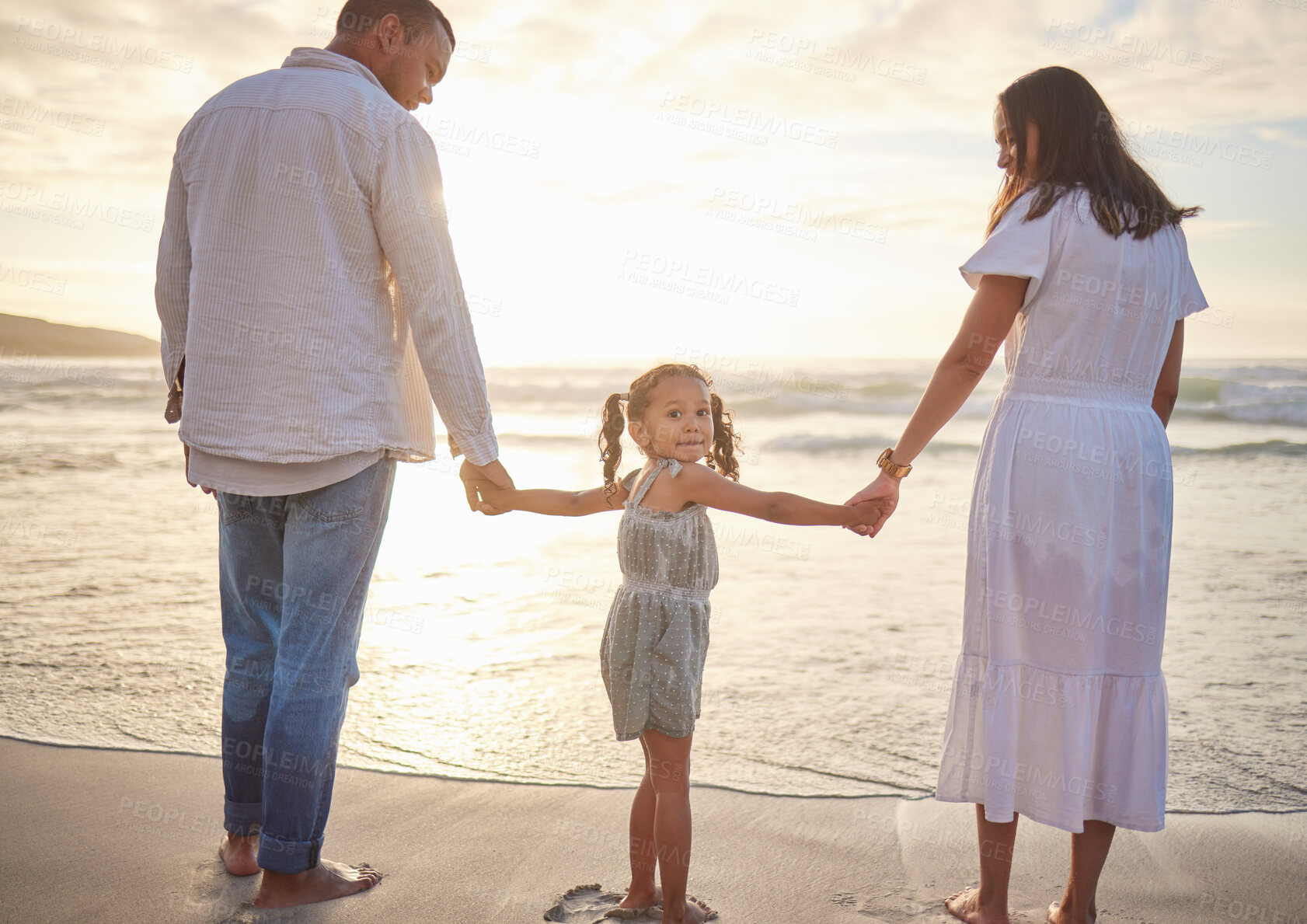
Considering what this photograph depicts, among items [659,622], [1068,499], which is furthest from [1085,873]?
[659,622]

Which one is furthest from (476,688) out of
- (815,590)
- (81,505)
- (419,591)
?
(81,505)

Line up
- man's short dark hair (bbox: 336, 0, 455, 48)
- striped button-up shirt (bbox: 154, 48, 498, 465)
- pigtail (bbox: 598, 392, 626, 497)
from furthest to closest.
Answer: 1. pigtail (bbox: 598, 392, 626, 497)
2. man's short dark hair (bbox: 336, 0, 455, 48)
3. striped button-up shirt (bbox: 154, 48, 498, 465)

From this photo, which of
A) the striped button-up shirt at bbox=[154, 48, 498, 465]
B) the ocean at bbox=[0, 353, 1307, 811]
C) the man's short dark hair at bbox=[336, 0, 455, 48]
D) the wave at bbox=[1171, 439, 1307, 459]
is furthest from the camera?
the wave at bbox=[1171, 439, 1307, 459]

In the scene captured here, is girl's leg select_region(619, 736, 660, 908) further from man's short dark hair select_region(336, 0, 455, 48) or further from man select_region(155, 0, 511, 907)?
man's short dark hair select_region(336, 0, 455, 48)

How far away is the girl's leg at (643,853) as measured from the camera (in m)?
2.33

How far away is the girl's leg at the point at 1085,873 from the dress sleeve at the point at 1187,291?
1.27 meters

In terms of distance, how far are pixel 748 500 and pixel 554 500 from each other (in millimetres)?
564

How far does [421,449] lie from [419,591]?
3383 millimetres

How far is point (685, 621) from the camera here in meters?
2.32

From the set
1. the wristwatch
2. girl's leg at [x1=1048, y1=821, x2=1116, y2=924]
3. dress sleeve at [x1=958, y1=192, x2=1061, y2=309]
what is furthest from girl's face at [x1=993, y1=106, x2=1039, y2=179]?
girl's leg at [x1=1048, y1=821, x2=1116, y2=924]

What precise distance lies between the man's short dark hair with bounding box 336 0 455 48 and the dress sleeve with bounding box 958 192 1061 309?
1462 millimetres

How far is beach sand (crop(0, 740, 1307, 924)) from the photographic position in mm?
2361

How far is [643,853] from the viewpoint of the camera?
2342 millimetres

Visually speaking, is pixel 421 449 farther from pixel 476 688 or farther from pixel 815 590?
pixel 815 590
